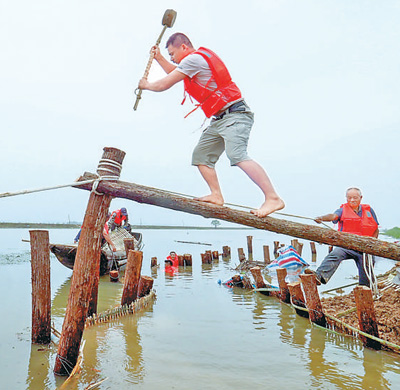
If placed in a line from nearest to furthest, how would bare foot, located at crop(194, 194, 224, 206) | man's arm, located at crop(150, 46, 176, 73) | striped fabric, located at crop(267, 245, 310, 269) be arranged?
1. bare foot, located at crop(194, 194, 224, 206)
2. man's arm, located at crop(150, 46, 176, 73)
3. striped fabric, located at crop(267, 245, 310, 269)

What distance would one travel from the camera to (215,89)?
12.9 ft

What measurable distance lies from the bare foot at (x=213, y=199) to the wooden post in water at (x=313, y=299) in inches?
124

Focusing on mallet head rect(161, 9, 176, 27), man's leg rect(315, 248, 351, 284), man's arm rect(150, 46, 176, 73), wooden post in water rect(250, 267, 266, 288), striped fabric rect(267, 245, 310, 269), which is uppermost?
mallet head rect(161, 9, 176, 27)

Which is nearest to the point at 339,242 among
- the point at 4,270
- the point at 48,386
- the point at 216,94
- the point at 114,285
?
the point at 216,94

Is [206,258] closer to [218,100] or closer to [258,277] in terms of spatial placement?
[258,277]

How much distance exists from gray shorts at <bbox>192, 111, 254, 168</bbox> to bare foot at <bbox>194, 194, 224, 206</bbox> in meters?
0.46

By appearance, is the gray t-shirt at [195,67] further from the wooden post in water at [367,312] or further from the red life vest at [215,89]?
the wooden post in water at [367,312]

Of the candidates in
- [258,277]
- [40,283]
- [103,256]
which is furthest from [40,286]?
[103,256]

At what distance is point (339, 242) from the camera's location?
3.62 m

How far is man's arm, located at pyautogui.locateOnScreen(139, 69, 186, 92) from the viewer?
12.3 feet

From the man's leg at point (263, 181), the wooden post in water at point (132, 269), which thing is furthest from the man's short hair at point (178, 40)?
the wooden post in water at point (132, 269)

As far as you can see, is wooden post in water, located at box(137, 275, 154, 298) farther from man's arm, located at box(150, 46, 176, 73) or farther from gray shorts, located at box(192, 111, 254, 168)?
man's arm, located at box(150, 46, 176, 73)

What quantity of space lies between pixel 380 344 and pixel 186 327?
12.2ft

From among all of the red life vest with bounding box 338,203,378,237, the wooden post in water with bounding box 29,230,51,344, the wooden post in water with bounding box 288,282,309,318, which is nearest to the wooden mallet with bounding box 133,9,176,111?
the wooden post in water with bounding box 29,230,51,344
